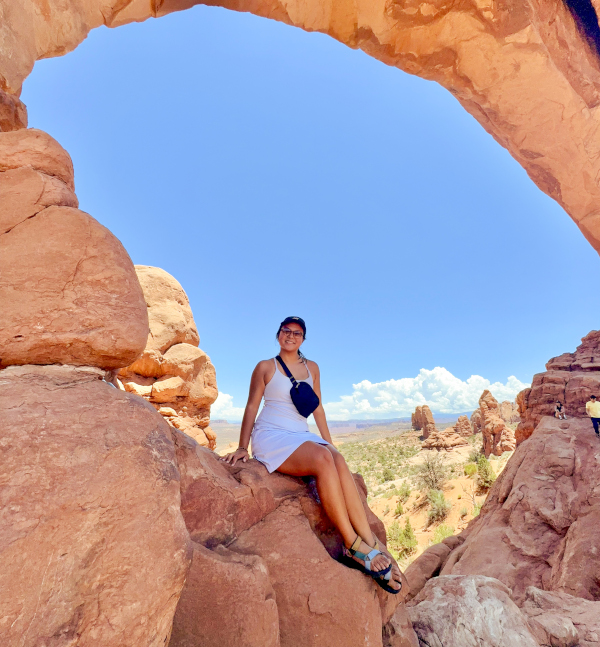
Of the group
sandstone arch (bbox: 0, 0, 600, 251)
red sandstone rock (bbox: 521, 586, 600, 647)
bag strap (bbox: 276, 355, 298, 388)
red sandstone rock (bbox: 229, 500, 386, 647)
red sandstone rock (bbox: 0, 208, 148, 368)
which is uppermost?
sandstone arch (bbox: 0, 0, 600, 251)

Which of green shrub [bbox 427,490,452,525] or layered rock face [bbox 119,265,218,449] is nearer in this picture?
layered rock face [bbox 119,265,218,449]

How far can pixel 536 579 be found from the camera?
18.1 ft

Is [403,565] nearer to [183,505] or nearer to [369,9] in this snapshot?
[183,505]

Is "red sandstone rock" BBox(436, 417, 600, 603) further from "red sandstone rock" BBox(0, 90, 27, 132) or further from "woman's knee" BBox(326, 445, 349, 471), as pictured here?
"red sandstone rock" BBox(0, 90, 27, 132)

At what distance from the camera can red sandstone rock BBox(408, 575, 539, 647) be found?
2824 millimetres

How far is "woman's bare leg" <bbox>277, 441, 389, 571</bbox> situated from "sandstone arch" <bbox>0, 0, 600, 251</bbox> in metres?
5.44

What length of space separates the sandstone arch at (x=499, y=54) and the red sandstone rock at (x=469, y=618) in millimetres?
6499

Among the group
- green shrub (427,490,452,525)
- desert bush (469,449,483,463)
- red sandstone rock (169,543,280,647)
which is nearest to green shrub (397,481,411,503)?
green shrub (427,490,452,525)

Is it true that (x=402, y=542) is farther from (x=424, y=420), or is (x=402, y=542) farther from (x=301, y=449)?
(x=424, y=420)

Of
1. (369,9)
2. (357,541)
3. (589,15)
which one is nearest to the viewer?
(357,541)

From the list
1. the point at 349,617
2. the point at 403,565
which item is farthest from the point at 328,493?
the point at 403,565

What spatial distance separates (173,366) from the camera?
9.22 m

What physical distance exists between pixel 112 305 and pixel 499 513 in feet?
25.1

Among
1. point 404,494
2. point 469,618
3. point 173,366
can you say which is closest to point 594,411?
point 469,618
